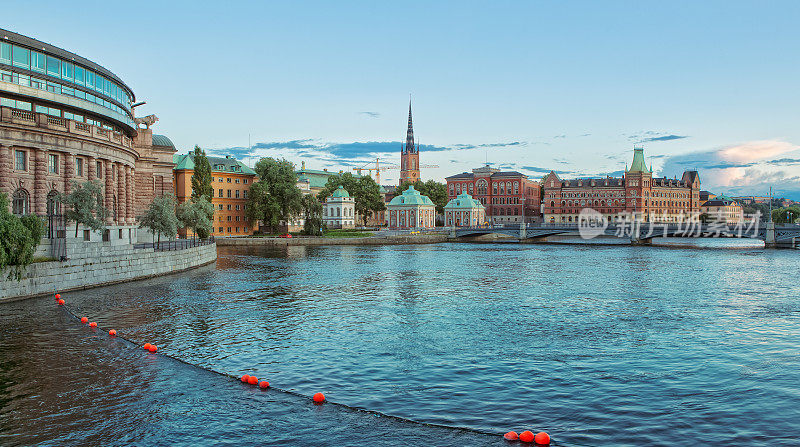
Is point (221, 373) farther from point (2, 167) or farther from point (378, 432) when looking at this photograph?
point (2, 167)

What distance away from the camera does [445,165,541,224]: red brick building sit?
612ft

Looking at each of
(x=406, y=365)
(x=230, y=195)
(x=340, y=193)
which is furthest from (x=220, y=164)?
(x=406, y=365)

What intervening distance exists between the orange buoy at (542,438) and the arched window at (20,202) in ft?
148

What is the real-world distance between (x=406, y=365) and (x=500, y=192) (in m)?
170

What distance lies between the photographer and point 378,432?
50.1ft

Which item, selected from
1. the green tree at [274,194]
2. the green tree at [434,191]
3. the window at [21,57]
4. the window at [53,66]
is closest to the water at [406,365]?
the window at [21,57]

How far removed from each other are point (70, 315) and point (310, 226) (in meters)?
82.1

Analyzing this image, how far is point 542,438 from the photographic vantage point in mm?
14594

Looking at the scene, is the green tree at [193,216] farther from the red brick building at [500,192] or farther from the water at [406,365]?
the red brick building at [500,192]

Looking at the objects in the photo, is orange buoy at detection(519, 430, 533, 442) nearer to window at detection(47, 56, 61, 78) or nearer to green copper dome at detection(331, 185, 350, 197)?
window at detection(47, 56, 61, 78)

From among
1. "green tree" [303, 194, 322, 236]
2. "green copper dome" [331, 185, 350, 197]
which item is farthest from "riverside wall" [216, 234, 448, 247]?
"green copper dome" [331, 185, 350, 197]

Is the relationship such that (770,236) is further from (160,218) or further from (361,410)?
(361,410)

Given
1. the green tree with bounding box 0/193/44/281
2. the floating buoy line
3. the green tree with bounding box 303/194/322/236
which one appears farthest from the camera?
the green tree with bounding box 303/194/322/236

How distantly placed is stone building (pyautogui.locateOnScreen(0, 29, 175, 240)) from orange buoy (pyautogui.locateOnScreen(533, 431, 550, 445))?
147ft
